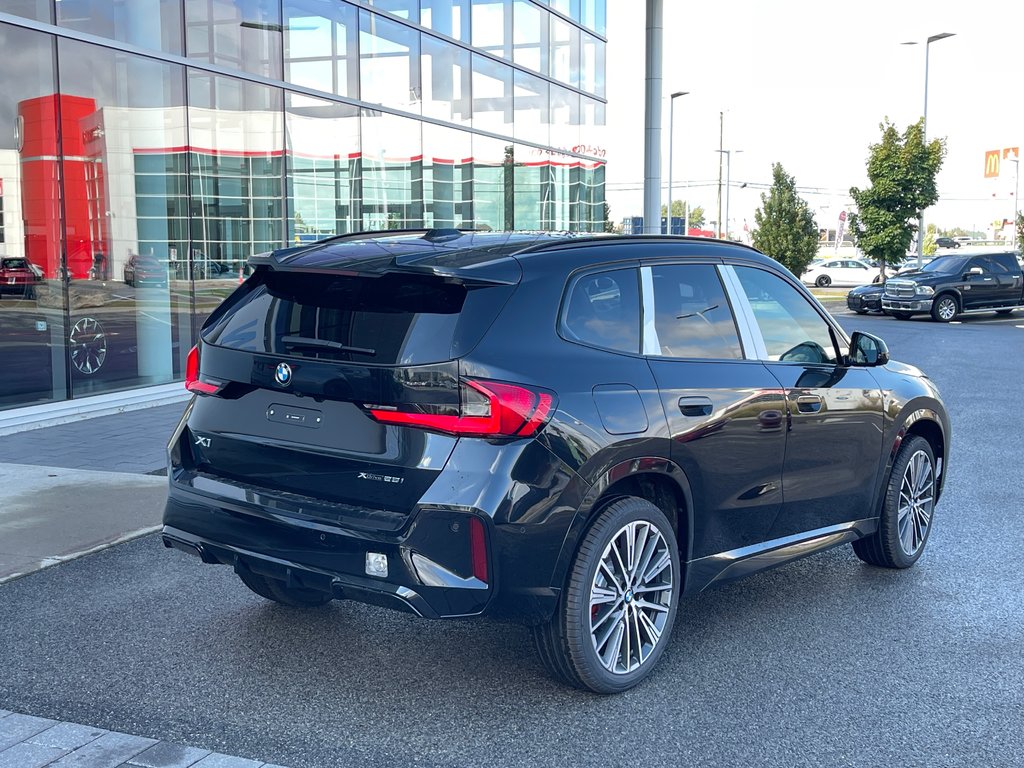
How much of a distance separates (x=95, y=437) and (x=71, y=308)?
2.43 metres

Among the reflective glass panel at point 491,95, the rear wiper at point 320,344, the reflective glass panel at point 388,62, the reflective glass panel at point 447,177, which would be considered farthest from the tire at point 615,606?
the reflective glass panel at point 491,95

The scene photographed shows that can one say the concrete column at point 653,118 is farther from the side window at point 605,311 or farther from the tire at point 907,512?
the side window at point 605,311

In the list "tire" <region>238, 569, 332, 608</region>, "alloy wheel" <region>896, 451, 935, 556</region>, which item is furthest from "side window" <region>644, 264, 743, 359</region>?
"tire" <region>238, 569, 332, 608</region>

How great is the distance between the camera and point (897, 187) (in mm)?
36250

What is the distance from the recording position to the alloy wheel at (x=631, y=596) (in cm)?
420

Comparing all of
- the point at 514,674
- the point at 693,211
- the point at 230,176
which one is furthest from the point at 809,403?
the point at 693,211

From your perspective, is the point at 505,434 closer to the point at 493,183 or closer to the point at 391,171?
the point at 391,171

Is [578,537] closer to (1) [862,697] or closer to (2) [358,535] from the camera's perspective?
(2) [358,535]

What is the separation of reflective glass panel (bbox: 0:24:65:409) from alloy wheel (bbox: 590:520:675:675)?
880 centimetres

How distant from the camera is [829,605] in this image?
17.8 ft

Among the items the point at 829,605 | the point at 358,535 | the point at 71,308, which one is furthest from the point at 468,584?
the point at 71,308

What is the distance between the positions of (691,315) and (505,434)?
1.30 meters

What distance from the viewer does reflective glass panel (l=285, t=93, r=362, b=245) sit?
1557cm

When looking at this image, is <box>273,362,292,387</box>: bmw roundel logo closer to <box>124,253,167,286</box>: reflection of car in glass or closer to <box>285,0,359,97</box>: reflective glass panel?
<box>124,253,167,286</box>: reflection of car in glass
